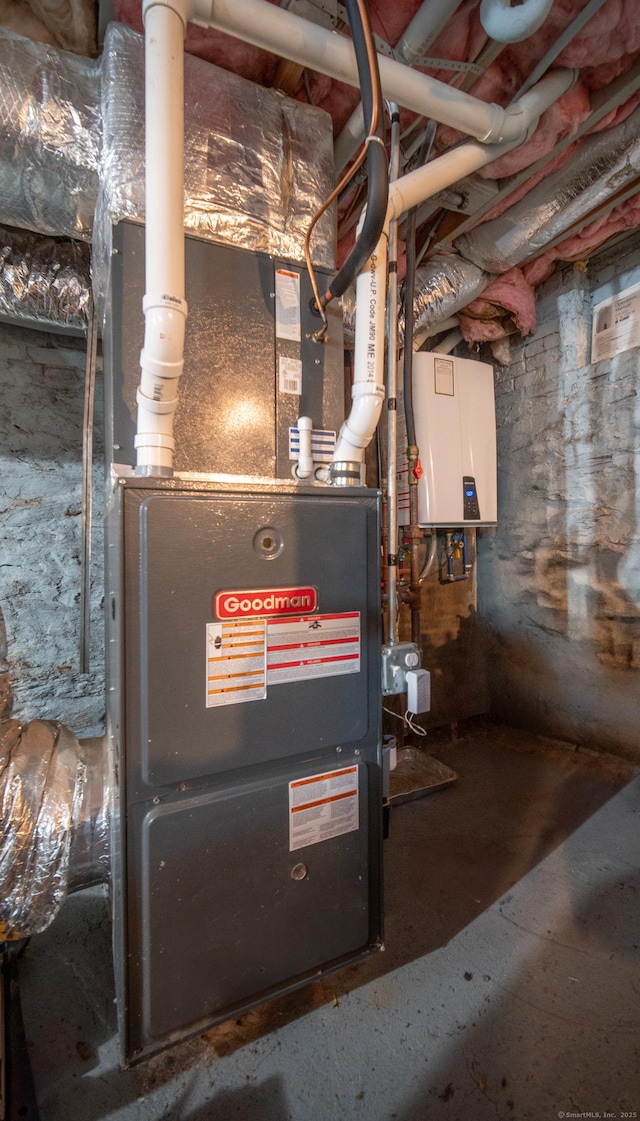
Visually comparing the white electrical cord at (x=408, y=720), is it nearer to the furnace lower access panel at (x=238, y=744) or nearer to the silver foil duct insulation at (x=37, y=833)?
the furnace lower access panel at (x=238, y=744)

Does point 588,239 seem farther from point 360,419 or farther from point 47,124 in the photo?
point 47,124

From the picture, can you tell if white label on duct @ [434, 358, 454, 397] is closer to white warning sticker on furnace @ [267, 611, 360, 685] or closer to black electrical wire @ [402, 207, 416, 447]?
black electrical wire @ [402, 207, 416, 447]

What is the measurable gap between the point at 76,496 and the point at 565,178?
214 centimetres

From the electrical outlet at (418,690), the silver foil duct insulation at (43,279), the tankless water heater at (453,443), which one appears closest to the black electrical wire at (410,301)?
the tankless water heater at (453,443)

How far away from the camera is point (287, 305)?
106cm

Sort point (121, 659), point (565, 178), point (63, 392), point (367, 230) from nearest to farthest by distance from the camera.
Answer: point (121, 659), point (367, 230), point (565, 178), point (63, 392)

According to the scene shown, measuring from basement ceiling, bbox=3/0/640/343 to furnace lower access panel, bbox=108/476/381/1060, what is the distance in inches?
46.4

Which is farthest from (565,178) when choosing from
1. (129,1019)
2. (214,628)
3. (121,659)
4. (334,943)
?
(129,1019)

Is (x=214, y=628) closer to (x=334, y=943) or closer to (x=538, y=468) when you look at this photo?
(x=334, y=943)

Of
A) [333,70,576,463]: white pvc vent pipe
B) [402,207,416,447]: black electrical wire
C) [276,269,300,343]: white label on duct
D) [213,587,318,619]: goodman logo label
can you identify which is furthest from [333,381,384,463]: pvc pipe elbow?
[402,207,416,447]: black electrical wire

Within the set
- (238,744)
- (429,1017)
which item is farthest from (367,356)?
(429,1017)

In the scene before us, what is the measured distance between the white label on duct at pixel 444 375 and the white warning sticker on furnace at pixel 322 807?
1.80m

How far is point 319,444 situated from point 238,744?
2.33 feet

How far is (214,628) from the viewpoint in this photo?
787 mm
